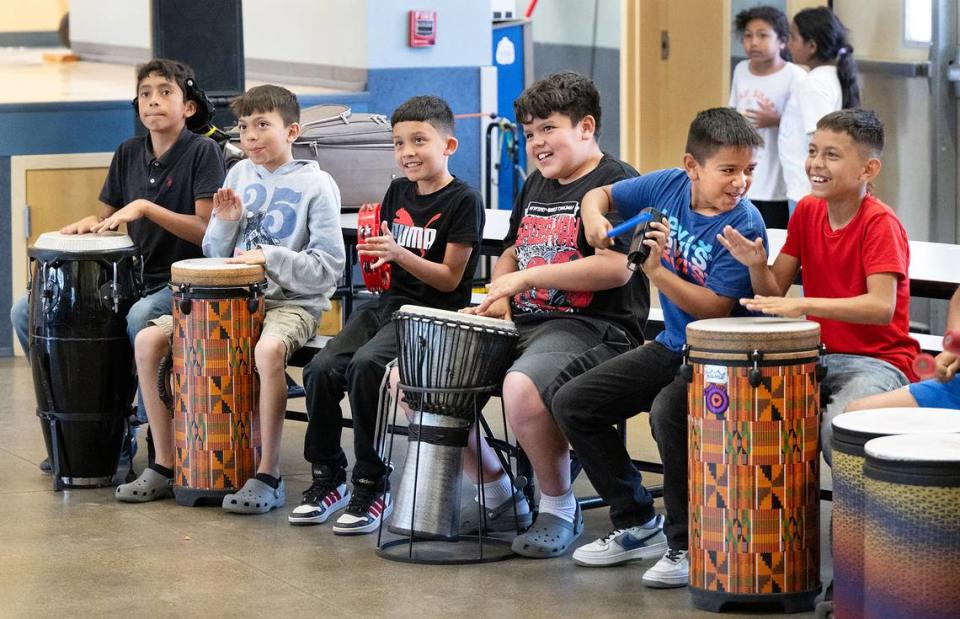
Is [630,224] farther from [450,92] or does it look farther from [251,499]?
→ [450,92]

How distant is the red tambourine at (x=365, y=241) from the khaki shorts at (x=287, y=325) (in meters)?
0.27

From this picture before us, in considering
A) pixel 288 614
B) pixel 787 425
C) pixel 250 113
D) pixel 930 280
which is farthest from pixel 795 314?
pixel 250 113

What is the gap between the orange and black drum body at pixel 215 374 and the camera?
455 cm

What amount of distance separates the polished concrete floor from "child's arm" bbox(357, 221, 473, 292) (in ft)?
2.42

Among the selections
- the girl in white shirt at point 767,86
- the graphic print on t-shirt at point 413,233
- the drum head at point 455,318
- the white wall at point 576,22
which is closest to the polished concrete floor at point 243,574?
the drum head at point 455,318

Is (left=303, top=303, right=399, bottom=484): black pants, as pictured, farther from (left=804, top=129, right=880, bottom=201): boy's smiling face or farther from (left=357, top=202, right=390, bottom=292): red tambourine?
(left=804, top=129, right=880, bottom=201): boy's smiling face

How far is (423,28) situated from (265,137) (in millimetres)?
3460

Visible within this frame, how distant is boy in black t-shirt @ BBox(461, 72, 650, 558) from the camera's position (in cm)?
403

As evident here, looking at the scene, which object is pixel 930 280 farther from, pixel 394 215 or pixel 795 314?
pixel 394 215

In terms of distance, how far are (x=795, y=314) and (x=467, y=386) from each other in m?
0.95

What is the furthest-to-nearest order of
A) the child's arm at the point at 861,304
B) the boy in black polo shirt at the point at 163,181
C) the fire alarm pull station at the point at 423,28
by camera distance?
the fire alarm pull station at the point at 423,28 < the boy in black polo shirt at the point at 163,181 < the child's arm at the point at 861,304

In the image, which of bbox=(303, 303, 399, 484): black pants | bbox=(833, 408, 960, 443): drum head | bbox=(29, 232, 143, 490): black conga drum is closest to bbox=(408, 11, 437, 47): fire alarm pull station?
bbox=(29, 232, 143, 490): black conga drum

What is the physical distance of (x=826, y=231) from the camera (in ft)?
12.4

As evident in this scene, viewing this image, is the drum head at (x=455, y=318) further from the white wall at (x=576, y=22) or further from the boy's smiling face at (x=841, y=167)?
the white wall at (x=576, y=22)
